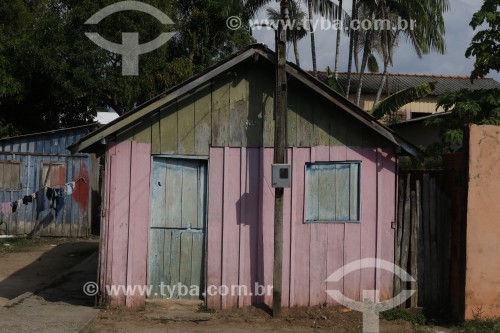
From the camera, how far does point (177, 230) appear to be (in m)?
9.44

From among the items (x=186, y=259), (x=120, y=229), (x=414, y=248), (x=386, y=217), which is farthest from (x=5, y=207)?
(x=414, y=248)

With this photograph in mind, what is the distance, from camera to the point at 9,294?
10.9 meters

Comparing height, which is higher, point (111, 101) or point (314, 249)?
point (111, 101)

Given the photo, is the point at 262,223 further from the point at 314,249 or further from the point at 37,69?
the point at 37,69

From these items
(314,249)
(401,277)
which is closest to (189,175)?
(314,249)

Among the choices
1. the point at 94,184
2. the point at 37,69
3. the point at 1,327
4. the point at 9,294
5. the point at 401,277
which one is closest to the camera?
the point at 1,327

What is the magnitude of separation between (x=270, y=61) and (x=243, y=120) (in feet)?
3.29

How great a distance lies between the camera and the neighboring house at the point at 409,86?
1140 inches

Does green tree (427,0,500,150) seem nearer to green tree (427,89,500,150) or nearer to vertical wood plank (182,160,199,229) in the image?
green tree (427,89,500,150)

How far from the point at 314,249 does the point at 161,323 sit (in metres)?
2.57

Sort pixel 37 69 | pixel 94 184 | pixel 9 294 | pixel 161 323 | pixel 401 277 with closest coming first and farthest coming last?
pixel 161 323, pixel 401 277, pixel 9 294, pixel 94 184, pixel 37 69

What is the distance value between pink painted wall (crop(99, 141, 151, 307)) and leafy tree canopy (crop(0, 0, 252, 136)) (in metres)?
→ 11.8

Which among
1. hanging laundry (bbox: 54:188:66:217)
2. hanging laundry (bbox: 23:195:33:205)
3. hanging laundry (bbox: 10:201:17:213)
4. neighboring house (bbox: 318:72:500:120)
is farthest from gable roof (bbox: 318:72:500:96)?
hanging laundry (bbox: 10:201:17:213)

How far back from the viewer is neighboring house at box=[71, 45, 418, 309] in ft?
30.5
